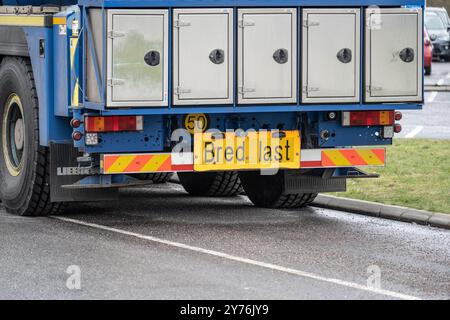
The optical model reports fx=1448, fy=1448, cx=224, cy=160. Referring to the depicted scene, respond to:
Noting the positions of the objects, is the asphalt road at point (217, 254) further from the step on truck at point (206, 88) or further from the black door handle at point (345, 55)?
the black door handle at point (345, 55)

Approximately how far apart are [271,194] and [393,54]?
7.00 feet

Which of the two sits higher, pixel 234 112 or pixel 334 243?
pixel 234 112

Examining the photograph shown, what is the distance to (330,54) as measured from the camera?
13.0 metres

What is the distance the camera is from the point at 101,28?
40.5 feet

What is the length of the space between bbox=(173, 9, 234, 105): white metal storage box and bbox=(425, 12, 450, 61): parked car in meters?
33.7

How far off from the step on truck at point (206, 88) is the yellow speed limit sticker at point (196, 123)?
0.5 inches

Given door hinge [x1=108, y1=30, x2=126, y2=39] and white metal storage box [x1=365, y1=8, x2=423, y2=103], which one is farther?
white metal storage box [x1=365, y1=8, x2=423, y2=103]

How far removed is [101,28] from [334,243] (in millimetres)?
2693

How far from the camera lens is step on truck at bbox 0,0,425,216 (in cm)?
A: 1248

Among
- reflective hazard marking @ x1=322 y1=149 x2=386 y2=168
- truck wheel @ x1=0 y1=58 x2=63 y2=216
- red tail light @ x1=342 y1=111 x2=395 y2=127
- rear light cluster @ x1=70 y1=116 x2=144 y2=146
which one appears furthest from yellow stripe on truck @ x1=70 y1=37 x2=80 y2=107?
red tail light @ x1=342 y1=111 x2=395 y2=127

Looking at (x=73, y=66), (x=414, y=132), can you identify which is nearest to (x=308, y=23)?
(x=73, y=66)

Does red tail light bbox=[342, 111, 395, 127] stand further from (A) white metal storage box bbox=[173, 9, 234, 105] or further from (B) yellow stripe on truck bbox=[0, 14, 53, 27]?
(B) yellow stripe on truck bbox=[0, 14, 53, 27]
